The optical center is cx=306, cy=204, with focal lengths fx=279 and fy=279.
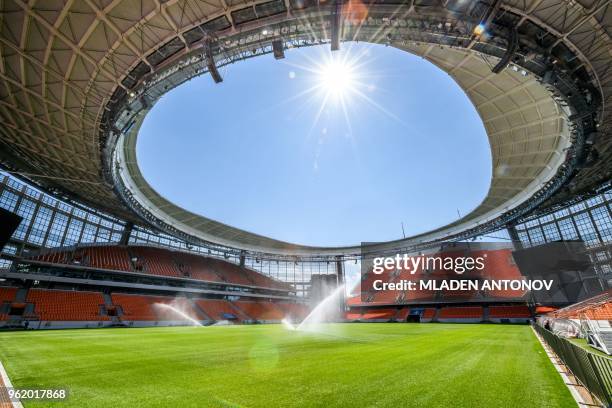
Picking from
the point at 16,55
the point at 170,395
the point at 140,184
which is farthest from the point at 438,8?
the point at 140,184

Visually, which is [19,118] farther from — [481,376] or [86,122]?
[481,376]

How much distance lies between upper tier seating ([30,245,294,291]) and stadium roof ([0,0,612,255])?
17235 mm

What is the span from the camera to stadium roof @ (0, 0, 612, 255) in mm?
13820

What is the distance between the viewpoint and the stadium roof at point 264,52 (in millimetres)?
13820

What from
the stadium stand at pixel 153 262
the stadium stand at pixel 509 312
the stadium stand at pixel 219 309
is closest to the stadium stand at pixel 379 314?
the stadium stand at pixel 509 312

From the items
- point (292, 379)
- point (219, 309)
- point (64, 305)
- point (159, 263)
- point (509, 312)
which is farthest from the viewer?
point (219, 309)

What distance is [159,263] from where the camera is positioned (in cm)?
4756

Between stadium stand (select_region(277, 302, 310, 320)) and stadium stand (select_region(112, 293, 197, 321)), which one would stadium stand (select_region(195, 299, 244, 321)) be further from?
stadium stand (select_region(277, 302, 310, 320))

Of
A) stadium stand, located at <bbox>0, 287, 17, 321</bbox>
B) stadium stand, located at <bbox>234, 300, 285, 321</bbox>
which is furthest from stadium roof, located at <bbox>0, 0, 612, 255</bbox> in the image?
stadium stand, located at <bbox>234, 300, 285, 321</bbox>

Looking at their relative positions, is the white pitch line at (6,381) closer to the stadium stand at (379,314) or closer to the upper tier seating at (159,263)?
the upper tier seating at (159,263)

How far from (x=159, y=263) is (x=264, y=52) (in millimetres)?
42490

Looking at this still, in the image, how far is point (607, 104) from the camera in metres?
19.5

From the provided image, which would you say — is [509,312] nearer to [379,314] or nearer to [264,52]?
[379,314]

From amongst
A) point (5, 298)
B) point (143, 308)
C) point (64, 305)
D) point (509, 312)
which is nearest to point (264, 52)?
point (64, 305)
